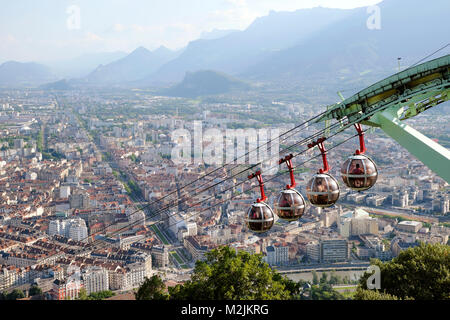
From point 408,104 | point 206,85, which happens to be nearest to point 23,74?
point 206,85

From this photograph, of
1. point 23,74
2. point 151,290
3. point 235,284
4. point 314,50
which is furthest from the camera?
point 23,74

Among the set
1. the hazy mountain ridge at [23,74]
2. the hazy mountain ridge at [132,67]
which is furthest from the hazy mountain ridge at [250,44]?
the hazy mountain ridge at [23,74]

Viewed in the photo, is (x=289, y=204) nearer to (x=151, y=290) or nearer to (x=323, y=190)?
(x=323, y=190)

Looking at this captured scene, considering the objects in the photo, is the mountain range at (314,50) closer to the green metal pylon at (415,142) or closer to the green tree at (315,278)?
the green tree at (315,278)
